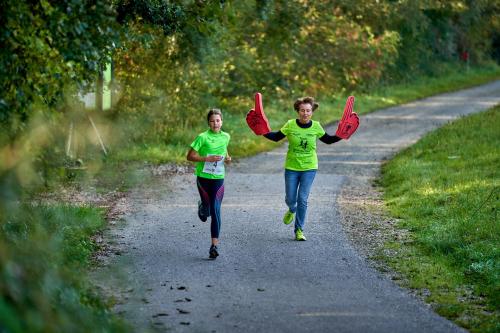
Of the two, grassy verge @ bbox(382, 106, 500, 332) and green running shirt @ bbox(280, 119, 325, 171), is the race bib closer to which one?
green running shirt @ bbox(280, 119, 325, 171)

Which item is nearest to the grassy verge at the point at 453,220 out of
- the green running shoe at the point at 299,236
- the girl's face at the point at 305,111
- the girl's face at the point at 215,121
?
the green running shoe at the point at 299,236

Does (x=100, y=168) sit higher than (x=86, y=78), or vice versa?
(x=86, y=78)

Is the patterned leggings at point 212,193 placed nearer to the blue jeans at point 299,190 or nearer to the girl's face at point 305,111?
the blue jeans at point 299,190

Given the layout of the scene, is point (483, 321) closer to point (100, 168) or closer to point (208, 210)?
point (208, 210)

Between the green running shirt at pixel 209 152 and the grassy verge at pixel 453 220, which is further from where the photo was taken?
the green running shirt at pixel 209 152

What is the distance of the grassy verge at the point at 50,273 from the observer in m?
5.39

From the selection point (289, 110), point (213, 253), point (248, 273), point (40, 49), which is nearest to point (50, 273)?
point (40, 49)

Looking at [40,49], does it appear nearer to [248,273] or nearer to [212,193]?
[248,273]

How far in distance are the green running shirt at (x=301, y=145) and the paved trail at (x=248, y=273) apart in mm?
922

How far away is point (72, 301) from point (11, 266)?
Result: 78.1 inches

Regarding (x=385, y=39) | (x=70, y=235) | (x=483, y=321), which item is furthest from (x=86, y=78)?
(x=385, y=39)

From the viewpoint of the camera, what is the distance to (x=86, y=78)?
10328mm

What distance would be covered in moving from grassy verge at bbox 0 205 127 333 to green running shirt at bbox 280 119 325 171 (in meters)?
2.59

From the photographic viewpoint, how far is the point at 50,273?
723 cm
